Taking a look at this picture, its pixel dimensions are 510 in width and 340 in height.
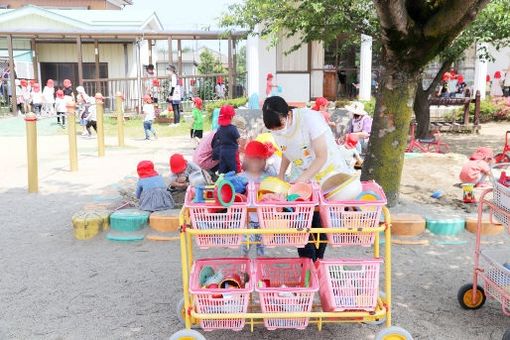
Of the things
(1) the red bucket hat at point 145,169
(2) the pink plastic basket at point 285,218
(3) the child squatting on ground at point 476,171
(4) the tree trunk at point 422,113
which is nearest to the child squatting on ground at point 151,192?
(1) the red bucket hat at point 145,169

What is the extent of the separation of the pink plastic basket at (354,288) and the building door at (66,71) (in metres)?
21.5

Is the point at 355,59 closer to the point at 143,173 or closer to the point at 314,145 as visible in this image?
the point at 143,173

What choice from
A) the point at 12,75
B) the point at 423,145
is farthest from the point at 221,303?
the point at 12,75

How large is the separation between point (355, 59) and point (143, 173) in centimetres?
1570

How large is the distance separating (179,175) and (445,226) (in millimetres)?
3282

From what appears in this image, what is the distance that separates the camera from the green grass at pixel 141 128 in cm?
1619

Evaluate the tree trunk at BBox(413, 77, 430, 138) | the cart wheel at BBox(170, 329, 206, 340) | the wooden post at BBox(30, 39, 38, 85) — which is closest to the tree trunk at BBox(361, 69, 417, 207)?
the cart wheel at BBox(170, 329, 206, 340)

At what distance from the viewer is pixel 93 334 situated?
153 inches

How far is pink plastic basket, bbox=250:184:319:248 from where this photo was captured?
3.38 m

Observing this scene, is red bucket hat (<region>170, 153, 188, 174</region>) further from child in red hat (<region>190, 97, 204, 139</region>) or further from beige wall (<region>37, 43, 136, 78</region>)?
beige wall (<region>37, 43, 136, 78</region>)

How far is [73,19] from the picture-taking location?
75.5 feet

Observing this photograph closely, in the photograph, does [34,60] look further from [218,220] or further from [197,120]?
[218,220]

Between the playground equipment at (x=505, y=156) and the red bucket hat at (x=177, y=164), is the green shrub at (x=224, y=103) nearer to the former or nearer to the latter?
the playground equipment at (x=505, y=156)

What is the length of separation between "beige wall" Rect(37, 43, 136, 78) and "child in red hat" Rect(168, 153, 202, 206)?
17.3 meters
